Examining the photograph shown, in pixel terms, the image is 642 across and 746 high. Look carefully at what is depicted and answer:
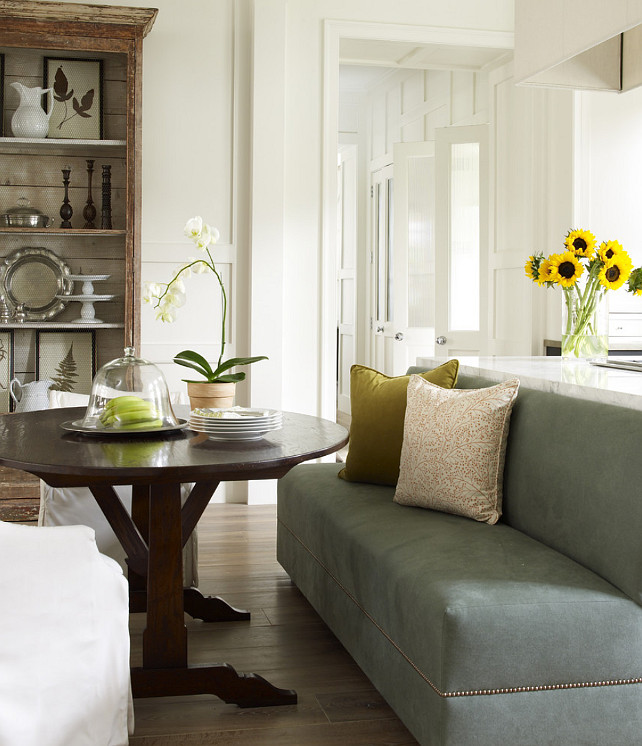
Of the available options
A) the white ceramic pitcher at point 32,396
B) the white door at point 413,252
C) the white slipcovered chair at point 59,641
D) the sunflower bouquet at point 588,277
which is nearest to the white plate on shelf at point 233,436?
the white slipcovered chair at point 59,641

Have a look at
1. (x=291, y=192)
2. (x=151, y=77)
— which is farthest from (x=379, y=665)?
(x=151, y=77)

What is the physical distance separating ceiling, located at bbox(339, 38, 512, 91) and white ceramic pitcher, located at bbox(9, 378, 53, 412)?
8.05ft

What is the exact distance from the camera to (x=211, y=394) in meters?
2.62

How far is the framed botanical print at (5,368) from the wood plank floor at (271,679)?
1504mm

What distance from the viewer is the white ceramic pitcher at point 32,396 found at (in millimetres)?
4395

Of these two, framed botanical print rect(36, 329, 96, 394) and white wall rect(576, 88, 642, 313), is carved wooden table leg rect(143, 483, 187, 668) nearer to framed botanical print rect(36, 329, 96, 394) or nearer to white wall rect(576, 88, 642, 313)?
framed botanical print rect(36, 329, 96, 394)

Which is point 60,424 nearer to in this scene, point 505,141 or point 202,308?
point 202,308

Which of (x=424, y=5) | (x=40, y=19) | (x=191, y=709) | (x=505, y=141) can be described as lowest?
(x=191, y=709)

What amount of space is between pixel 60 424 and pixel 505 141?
3.54m

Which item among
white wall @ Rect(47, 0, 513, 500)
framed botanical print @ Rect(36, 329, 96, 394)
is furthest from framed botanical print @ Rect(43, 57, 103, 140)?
framed botanical print @ Rect(36, 329, 96, 394)

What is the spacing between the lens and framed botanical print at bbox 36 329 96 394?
15.0 ft

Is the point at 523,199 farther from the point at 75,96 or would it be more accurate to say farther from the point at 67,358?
the point at 67,358

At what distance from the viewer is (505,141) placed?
5.27 meters

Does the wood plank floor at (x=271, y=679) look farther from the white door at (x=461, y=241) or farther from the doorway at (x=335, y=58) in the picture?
the white door at (x=461, y=241)
